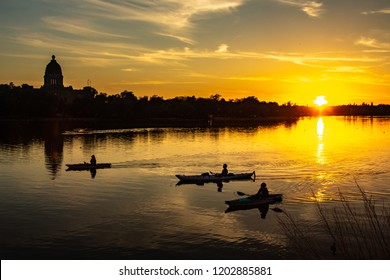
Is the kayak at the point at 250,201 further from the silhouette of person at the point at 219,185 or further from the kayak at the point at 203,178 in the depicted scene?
the kayak at the point at 203,178

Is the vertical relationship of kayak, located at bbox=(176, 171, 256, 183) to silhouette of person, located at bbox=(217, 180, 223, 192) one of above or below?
above

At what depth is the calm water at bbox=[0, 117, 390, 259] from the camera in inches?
1200

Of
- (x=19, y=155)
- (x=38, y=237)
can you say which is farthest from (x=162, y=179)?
(x=19, y=155)

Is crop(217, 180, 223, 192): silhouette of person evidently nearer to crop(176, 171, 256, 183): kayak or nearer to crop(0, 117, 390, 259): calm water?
crop(176, 171, 256, 183): kayak

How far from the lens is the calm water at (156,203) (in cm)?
3048

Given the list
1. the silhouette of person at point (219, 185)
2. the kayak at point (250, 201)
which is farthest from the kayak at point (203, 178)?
the kayak at point (250, 201)

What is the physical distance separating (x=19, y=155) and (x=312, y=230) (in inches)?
2580

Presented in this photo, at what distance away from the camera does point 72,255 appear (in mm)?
28969

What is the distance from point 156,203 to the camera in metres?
44.2

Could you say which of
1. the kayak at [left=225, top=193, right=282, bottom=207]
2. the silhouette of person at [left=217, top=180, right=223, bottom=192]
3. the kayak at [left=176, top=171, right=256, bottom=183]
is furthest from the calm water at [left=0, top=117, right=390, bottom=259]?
the kayak at [left=176, top=171, right=256, bottom=183]

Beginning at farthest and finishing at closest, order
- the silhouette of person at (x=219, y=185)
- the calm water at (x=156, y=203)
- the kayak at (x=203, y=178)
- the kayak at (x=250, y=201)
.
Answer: the kayak at (x=203, y=178), the silhouette of person at (x=219, y=185), the kayak at (x=250, y=201), the calm water at (x=156, y=203)

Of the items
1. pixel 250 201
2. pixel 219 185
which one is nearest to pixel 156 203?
pixel 250 201

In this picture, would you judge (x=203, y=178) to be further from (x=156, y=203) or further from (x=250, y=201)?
(x=250, y=201)

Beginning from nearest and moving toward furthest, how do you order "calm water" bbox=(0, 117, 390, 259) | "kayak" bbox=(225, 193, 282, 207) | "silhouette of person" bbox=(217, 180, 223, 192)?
"calm water" bbox=(0, 117, 390, 259) < "kayak" bbox=(225, 193, 282, 207) < "silhouette of person" bbox=(217, 180, 223, 192)
